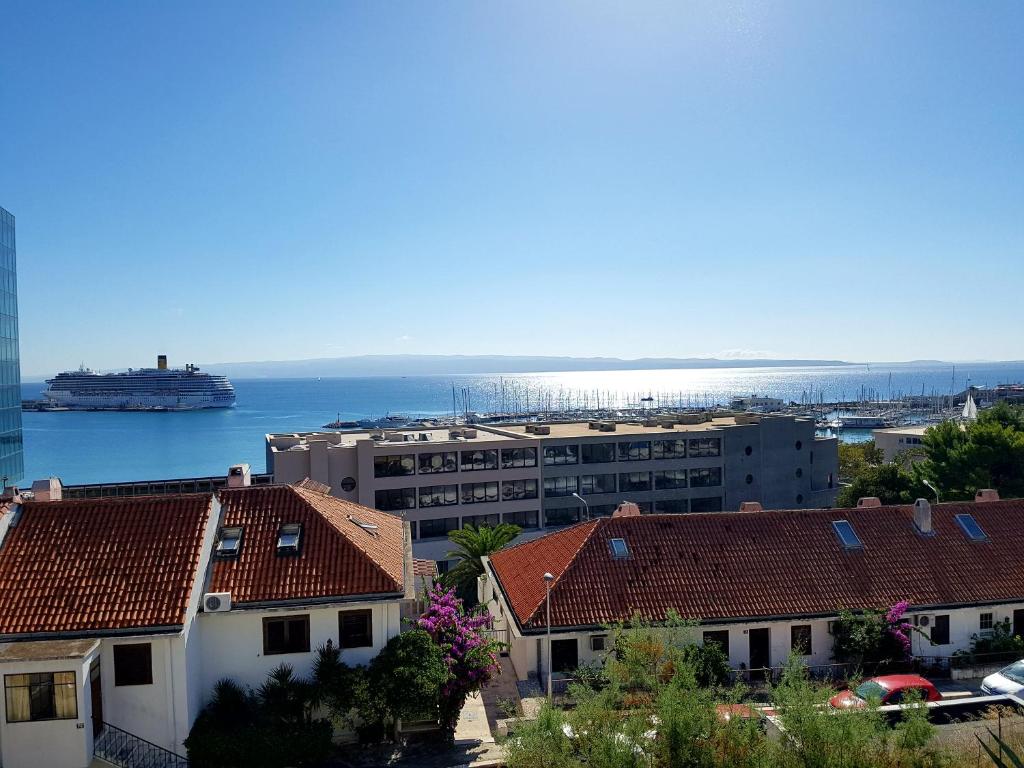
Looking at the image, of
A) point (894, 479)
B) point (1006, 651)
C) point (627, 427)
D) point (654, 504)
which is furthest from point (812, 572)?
point (627, 427)

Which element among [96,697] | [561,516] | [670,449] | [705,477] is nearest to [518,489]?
[561,516]

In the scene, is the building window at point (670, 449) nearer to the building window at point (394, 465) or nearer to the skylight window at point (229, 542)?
the building window at point (394, 465)

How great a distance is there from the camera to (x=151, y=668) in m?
19.2

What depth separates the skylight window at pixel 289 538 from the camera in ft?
75.1

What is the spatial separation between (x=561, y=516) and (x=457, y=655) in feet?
144

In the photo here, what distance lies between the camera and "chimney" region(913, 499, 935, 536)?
1190 inches

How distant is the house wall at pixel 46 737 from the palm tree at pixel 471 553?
21.7 metres

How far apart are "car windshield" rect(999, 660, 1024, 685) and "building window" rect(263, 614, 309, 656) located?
2040 centimetres

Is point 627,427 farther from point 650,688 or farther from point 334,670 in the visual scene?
point 650,688

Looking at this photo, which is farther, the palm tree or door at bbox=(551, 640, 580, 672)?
the palm tree

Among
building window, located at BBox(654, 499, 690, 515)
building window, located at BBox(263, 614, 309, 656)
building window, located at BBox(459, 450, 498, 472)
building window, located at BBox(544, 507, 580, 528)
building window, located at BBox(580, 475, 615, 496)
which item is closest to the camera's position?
building window, located at BBox(263, 614, 309, 656)

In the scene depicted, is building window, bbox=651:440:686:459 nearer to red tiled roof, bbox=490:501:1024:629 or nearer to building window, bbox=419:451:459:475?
building window, bbox=419:451:459:475

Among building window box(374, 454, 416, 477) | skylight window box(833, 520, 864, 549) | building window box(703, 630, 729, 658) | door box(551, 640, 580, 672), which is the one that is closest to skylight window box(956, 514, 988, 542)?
skylight window box(833, 520, 864, 549)

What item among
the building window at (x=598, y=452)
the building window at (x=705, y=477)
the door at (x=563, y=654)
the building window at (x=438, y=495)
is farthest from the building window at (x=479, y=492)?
the door at (x=563, y=654)
